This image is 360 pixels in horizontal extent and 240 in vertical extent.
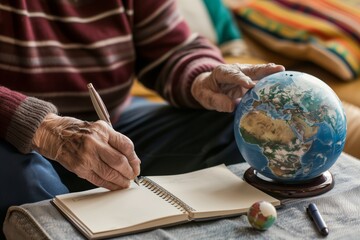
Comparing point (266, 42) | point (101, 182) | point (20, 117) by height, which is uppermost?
point (20, 117)

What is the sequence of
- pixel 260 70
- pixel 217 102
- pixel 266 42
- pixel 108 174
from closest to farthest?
pixel 108 174
pixel 260 70
pixel 217 102
pixel 266 42

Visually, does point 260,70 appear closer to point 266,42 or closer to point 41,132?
point 41,132

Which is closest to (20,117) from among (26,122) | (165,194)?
(26,122)

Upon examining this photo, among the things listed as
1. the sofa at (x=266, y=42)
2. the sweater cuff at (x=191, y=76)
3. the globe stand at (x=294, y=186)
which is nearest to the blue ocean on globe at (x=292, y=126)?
the globe stand at (x=294, y=186)

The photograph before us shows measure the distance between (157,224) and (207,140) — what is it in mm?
471

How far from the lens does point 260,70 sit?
4.25 ft

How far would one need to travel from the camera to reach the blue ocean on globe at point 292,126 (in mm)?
1111

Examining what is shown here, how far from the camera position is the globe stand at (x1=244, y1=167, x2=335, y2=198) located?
118cm

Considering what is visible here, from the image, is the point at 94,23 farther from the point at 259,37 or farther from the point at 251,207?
the point at 259,37

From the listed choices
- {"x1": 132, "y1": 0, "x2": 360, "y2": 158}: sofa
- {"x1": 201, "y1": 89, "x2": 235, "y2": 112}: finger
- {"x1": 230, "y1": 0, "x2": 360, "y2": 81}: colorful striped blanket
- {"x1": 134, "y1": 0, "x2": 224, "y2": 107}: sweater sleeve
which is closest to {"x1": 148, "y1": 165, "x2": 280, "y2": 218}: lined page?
{"x1": 201, "y1": 89, "x2": 235, "y2": 112}: finger

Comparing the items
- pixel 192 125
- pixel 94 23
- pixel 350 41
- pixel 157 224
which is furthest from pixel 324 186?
pixel 350 41

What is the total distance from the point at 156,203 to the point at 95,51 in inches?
22.2

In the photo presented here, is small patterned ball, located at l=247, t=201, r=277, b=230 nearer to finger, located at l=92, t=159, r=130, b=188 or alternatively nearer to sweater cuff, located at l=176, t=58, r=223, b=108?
finger, located at l=92, t=159, r=130, b=188

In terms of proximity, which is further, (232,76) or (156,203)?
(232,76)
